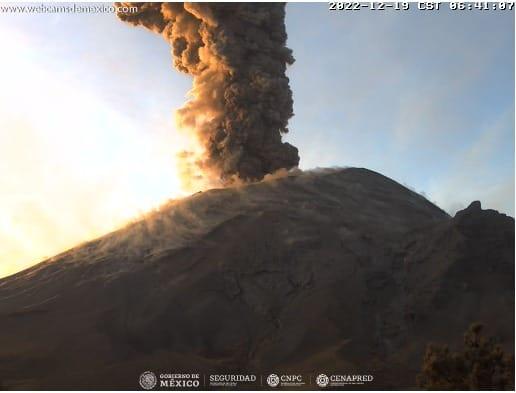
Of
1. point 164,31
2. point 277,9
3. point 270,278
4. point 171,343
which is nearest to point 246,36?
point 277,9

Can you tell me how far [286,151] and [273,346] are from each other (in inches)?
657

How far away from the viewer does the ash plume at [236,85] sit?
125 ft

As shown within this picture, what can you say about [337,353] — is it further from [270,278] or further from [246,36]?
[246,36]

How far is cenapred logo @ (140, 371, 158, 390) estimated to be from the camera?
803 inches

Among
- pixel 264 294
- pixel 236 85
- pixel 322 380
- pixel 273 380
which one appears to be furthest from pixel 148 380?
pixel 236 85

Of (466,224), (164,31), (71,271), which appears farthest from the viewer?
(164,31)

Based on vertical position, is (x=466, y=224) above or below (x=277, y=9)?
below

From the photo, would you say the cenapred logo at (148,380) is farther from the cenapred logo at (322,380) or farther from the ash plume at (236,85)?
the ash plume at (236,85)

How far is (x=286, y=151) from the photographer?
39.2 meters

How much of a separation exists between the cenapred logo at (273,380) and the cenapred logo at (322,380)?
139cm

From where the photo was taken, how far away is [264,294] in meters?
28.1

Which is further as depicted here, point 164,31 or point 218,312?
point 164,31

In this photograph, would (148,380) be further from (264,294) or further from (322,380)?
(264,294)

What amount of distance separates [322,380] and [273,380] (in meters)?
1.79
